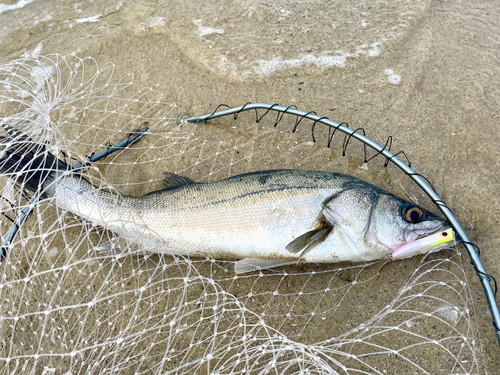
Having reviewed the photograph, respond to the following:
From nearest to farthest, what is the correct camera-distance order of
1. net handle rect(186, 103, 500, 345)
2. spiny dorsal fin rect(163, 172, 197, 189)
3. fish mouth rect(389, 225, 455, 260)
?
→ net handle rect(186, 103, 500, 345) < fish mouth rect(389, 225, 455, 260) < spiny dorsal fin rect(163, 172, 197, 189)

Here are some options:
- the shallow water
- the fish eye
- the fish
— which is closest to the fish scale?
the fish

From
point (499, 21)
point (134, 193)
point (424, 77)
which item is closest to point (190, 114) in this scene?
point (134, 193)

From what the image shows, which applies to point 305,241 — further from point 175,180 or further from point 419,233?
point 175,180

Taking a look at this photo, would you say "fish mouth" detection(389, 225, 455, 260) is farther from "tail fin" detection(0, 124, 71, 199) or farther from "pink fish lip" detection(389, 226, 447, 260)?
"tail fin" detection(0, 124, 71, 199)

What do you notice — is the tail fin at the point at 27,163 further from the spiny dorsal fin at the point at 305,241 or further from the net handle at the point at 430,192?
the spiny dorsal fin at the point at 305,241

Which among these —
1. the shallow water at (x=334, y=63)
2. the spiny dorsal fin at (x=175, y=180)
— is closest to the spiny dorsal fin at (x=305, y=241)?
the shallow water at (x=334, y=63)

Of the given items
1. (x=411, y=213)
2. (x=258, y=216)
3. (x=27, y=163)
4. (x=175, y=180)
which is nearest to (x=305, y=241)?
(x=258, y=216)
